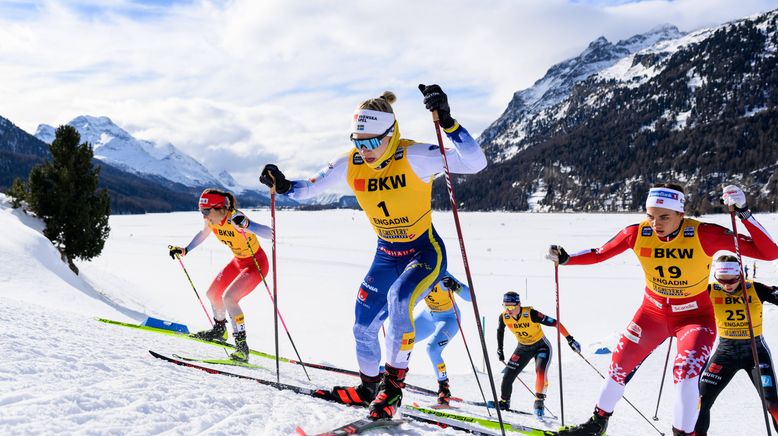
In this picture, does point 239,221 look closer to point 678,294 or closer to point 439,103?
point 439,103

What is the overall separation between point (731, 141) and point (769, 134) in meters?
8.98

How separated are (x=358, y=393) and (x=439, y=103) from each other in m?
2.69

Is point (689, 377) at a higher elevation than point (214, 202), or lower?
lower

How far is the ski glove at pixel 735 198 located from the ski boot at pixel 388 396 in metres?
3.51

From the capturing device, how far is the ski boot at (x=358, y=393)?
461 cm

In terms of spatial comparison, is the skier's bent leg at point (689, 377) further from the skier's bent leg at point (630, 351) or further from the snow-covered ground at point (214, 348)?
the snow-covered ground at point (214, 348)

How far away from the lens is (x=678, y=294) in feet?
16.2

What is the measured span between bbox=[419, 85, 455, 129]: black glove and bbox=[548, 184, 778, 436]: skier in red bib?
2391 mm

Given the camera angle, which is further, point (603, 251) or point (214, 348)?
point (214, 348)

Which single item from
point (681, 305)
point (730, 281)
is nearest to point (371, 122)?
point (681, 305)

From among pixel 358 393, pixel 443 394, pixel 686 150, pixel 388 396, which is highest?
pixel 686 150

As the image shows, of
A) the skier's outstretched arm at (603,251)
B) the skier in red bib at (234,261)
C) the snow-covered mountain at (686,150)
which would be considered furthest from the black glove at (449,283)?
the snow-covered mountain at (686,150)

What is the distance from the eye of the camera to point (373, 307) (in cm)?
466

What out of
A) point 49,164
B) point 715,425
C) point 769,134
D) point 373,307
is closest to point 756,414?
point 715,425
